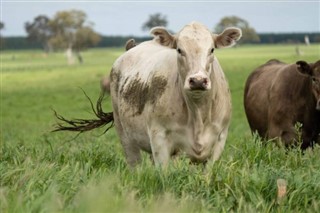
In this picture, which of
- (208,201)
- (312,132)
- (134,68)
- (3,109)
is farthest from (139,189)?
(3,109)

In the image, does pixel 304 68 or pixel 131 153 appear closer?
pixel 131 153

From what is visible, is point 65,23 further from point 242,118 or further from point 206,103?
point 206,103

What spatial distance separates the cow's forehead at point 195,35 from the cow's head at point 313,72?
8.12 feet

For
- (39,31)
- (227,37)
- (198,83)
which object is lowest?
(39,31)

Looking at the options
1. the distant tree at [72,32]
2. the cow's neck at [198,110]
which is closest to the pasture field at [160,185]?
the cow's neck at [198,110]

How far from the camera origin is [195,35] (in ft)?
23.1

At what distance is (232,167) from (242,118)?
17.5 metres

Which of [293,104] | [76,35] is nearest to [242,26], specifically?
[76,35]

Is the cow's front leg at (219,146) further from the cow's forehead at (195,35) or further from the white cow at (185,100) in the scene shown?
the cow's forehead at (195,35)

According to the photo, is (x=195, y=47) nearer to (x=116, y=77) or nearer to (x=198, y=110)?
(x=198, y=110)

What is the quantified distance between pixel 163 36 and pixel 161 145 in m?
1.18

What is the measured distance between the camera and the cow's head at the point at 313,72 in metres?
9.12

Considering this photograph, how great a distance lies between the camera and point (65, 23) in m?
109

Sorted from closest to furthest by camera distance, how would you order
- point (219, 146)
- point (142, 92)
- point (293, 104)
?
point (219, 146) < point (142, 92) < point (293, 104)
